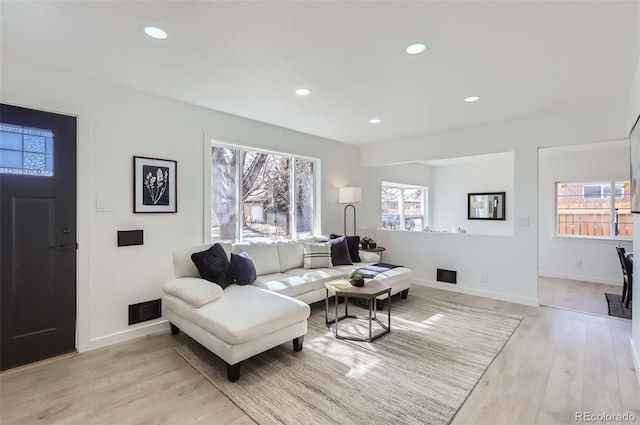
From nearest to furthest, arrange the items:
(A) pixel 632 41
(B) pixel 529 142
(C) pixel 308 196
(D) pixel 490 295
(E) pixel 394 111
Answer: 1. (A) pixel 632 41
2. (E) pixel 394 111
3. (B) pixel 529 142
4. (D) pixel 490 295
5. (C) pixel 308 196

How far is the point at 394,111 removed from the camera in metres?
3.84

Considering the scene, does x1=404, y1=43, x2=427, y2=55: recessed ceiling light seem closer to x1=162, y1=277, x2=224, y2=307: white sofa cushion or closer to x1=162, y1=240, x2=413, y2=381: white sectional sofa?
x1=162, y1=240, x2=413, y2=381: white sectional sofa

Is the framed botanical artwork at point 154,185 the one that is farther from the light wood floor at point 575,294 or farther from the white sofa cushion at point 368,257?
the light wood floor at point 575,294

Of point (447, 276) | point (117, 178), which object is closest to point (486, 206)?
point (447, 276)

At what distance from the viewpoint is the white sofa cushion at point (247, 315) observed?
7.61ft

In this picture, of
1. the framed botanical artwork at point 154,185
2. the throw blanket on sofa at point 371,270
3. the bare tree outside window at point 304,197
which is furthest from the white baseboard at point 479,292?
the framed botanical artwork at point 154,185

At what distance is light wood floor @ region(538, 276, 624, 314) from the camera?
4189 mm

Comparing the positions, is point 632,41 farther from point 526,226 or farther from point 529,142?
point 526,226

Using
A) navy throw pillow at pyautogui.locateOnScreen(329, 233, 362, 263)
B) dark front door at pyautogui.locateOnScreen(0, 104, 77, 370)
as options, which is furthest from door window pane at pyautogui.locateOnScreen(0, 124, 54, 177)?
navy throw pillow at pyautogui.locateOnScreen(329, 233, 362, 263)

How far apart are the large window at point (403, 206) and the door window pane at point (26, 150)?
18.3 ft

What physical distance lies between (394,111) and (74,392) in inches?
160

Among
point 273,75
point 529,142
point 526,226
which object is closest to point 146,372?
point 273,75

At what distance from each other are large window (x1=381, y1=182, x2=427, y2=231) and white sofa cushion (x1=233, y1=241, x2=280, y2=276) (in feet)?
10.9

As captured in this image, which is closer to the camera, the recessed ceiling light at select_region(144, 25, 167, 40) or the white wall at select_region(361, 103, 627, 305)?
the recessed ceiling light at select_region(144, 25, 167, 40)
